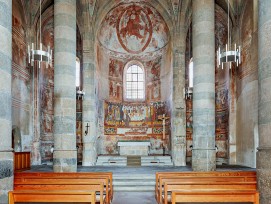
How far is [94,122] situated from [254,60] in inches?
423

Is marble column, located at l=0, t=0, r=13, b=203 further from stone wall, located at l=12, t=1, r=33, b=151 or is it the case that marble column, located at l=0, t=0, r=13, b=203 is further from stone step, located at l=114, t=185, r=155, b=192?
stone wall, located at l=12, t=1, r=33, b=151

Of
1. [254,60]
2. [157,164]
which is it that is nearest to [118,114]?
[157,164]

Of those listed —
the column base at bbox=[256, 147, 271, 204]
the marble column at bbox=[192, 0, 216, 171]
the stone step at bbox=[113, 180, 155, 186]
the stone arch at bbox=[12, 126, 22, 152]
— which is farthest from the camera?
the stone arch at bbox=[12, 126, 22, 152]

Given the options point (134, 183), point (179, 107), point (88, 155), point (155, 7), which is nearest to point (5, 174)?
point (134, 183)

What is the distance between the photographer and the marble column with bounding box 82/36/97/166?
2008cm

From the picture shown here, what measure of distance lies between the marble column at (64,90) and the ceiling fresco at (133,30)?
9904mm

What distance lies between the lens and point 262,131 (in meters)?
6.98

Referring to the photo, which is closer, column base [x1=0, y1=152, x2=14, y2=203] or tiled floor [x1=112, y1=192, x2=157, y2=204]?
column base [x1=0, y1=152, x2=14, y2=203]

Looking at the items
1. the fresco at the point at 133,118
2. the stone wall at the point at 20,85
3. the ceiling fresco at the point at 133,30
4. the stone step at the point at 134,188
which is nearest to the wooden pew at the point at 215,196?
the stone step at the point at 134,188

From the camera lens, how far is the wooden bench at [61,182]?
7066mm

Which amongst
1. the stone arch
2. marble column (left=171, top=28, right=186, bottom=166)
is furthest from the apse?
the stone arch

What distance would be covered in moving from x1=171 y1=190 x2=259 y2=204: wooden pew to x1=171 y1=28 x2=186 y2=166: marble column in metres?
14.3

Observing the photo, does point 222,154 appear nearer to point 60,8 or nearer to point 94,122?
point 94,122

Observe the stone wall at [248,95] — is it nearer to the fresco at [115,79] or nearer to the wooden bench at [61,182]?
the fresco at [115,79]
